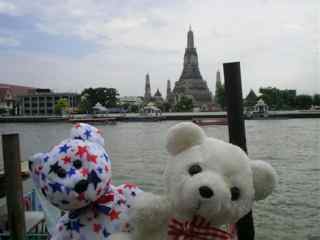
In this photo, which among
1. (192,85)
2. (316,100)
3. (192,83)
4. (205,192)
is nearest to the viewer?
(205,192)

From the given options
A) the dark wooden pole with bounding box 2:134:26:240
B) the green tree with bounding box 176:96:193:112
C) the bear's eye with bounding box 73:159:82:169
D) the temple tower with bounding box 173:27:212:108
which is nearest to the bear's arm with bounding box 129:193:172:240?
the bear's eye with bounding box 73:159:82:169

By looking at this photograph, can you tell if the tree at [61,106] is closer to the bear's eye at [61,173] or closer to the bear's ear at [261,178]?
the bear's eye at [61,173]

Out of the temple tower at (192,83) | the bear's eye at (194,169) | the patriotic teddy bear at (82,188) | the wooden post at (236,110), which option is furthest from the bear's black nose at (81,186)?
the temple tower at (192,83)

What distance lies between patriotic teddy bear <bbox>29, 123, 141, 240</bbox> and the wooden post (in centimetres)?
128

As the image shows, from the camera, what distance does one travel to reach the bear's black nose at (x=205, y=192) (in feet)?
7.47

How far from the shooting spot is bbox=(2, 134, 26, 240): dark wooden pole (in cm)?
551

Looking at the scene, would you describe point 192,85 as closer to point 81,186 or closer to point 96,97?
point 96,97

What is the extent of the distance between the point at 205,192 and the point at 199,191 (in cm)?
3

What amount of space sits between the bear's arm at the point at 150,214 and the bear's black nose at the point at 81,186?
0.37 m

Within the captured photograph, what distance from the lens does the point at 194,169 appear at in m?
2.45

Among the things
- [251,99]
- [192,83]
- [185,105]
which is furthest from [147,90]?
[251,99]

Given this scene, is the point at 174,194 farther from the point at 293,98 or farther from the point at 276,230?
the point at 293,98

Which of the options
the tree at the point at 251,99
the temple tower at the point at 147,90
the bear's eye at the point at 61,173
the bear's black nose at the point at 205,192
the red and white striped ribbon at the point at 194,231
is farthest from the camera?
the temple tower at the point at 147,90

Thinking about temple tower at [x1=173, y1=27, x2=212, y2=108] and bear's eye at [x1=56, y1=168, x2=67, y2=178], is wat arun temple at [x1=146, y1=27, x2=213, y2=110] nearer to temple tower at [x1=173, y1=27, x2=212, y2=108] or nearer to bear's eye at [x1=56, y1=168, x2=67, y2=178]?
temple tower at [x1=173, y1=27, x2=212, y2=108]
